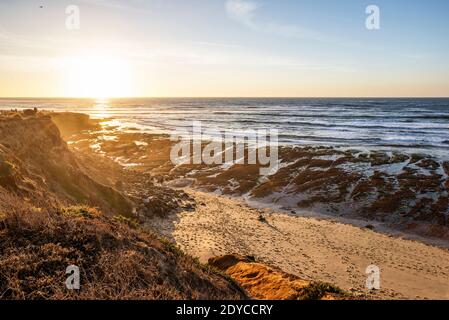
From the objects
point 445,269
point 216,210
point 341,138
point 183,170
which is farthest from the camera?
point 341,138

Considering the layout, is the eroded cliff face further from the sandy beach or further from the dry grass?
the dry grass

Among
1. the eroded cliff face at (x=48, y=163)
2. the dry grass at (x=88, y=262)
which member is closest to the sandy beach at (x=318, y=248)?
the eroded cliff face at (x=48, y=163)

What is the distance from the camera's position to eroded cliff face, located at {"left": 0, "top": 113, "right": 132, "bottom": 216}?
50.9ft

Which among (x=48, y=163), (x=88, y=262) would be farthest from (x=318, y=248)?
(x=48, y=163)

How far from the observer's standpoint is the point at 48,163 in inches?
711

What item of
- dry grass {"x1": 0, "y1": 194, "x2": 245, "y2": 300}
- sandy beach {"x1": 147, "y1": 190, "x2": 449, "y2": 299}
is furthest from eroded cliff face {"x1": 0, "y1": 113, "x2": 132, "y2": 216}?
dry grass {"x1": 0, "y1": 194, "x2": 245, "y2": 300}

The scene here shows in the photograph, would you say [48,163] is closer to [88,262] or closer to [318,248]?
[88,262]

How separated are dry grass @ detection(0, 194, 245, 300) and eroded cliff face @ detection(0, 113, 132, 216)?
652cm

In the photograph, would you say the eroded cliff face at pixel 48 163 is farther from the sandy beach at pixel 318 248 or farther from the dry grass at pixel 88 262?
the dry grass at pixel 88 262

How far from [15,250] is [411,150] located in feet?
133

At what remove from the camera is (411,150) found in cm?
3862

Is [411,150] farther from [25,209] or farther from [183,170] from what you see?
[25,209]

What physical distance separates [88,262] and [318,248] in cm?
1210

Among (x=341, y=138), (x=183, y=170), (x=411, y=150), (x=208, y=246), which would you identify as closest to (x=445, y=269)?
(x=208, y=246)
